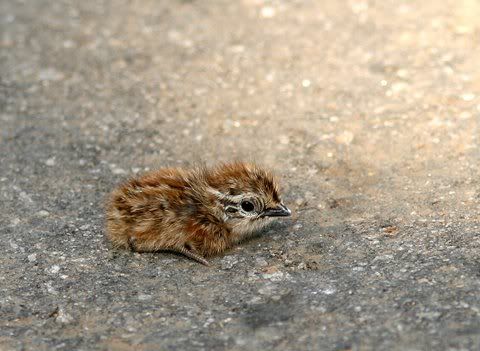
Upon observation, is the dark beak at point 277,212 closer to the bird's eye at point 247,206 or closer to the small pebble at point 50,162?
the bird's eye at point 247,206

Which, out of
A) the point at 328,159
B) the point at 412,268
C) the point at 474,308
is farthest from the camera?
the point at 328,159

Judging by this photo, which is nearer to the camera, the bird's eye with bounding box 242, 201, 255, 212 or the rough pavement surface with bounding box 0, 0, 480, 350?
the rough pavement surface with bounding box 0, 0, 480, 350

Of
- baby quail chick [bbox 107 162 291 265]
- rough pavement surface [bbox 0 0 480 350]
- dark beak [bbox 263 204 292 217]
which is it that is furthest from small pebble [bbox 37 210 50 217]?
dark beak [bbox 263 204 292 217]

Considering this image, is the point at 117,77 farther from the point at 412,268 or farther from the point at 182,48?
the point at 412,268

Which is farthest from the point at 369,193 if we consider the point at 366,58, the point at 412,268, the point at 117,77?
the point at 117,77

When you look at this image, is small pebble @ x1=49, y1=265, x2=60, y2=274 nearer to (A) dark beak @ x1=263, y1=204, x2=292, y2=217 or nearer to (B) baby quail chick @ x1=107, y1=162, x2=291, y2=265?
(B) baby quail chick @ x1=107, y1=162, x2=291, y2=265

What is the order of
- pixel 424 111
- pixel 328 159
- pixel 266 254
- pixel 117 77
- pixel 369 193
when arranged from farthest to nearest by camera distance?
pixel 117 77, pixel 424 111, pixel 328 159, pixel 369 193, pixel 266 254

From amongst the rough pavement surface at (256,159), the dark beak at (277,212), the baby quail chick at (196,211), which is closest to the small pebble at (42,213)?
the rough pavement surface at (256,159)
